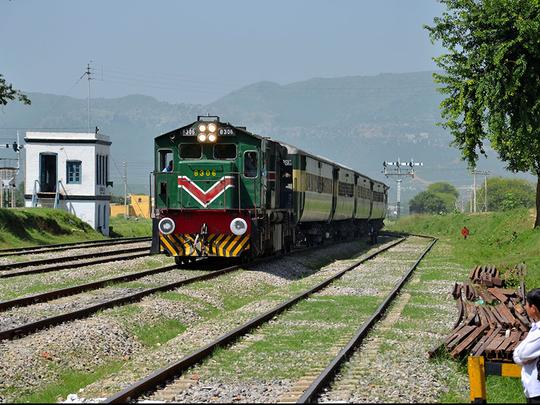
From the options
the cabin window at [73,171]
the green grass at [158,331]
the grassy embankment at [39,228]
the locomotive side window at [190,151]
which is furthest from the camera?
the cabin window at [73,171]

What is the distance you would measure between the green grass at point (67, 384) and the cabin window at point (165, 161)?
510 inches

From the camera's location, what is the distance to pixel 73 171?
176ft

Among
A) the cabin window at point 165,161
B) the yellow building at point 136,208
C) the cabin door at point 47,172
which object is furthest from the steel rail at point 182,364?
the yellow building at point 136,208

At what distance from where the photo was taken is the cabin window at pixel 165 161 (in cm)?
2452

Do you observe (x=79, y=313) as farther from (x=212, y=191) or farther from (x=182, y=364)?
(x=212, y=191)

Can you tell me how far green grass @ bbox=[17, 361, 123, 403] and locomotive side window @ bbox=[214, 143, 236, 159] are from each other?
12667 mm

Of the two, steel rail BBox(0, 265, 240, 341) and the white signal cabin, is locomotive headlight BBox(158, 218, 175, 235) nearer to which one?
steel rail BBox(0, 265, 240, 341)

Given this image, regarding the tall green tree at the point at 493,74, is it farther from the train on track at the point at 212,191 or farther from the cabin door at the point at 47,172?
the cabin door at the point at 47,172

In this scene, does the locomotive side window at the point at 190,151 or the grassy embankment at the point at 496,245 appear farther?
the locomotive side window at the point at 190,151

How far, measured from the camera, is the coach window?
2396 cm

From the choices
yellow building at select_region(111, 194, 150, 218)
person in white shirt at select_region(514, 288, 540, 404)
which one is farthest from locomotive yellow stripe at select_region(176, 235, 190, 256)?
yellow building at select_region(111, 194, 150, 218)

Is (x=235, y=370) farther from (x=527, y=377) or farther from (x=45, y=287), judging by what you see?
(x=45, y=287)

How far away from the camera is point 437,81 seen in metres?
26.4

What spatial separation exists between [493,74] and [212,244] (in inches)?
368
